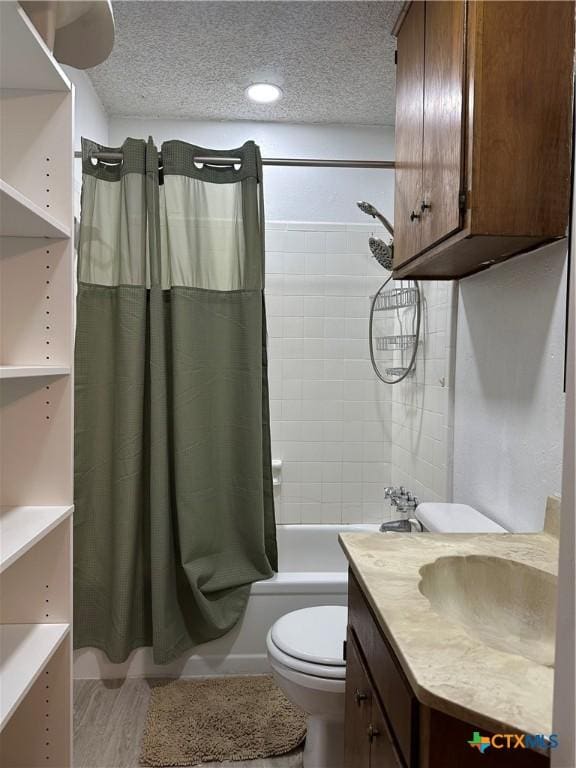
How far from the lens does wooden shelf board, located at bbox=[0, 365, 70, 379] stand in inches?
40.7

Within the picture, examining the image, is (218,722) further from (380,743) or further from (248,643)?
(380,743)

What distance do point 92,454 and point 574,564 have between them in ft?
7.19

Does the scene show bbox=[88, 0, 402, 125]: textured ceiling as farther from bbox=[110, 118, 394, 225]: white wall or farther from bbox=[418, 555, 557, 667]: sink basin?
bbox=[418, 555, 557, 667]: sink basin

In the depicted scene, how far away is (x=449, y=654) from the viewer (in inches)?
31.0

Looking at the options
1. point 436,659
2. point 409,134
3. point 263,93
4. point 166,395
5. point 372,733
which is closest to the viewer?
point 436,659

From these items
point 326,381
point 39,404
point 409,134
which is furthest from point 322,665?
point 326,381

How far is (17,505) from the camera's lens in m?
1.32

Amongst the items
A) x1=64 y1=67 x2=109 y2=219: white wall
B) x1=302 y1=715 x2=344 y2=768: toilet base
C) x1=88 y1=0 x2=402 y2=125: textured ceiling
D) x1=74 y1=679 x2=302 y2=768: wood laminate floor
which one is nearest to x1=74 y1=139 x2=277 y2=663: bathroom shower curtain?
x1=74 y1=679 x2=302 y2=768: wood laminate floor

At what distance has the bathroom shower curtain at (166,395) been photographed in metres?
2.33

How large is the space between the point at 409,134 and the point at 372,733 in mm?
1589

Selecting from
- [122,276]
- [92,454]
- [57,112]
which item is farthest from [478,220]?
[92,454]

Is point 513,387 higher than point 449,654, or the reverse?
point 513,387

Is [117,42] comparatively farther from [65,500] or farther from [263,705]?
[263,705]

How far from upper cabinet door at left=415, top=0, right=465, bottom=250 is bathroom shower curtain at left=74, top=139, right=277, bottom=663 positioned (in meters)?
0.97
